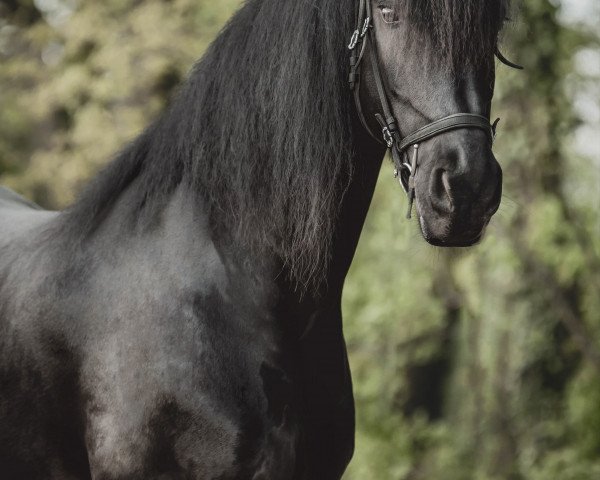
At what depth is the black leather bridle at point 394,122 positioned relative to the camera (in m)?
2.25

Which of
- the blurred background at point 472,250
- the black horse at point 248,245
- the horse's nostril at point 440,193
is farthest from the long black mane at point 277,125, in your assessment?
the blurred background at point 472,250

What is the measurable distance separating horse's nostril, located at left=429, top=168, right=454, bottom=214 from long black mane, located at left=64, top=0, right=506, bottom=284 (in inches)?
12.1

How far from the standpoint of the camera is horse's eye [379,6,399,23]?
2.36 metres

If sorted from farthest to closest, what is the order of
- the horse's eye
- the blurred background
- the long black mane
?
1. the blurred background
2. the long black mane
3. the horse's eye

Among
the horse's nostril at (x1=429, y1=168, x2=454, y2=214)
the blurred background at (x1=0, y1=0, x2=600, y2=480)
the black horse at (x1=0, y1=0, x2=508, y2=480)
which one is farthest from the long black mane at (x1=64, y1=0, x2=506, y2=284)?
the blurred background at (x1=0, y1=0, x2=600, y2=480)

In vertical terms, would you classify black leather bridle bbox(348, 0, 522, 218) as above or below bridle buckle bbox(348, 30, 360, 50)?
below

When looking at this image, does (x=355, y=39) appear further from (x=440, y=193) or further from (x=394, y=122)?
(x=440, y=193)

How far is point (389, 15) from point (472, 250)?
13.2 ft

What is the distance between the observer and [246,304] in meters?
2.56

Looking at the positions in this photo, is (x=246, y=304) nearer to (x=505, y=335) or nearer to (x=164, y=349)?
(x=164, y=349)

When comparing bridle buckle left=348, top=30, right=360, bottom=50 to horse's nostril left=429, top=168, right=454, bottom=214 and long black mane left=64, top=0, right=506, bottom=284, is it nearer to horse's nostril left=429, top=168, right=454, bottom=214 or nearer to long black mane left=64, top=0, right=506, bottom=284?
long black mane left=64, top=0, right=506, bottom=284

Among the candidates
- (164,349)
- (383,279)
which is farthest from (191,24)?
(164,349)

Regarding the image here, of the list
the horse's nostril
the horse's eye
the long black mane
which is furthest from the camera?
the long black mane

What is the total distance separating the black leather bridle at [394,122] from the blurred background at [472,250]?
10.8ft
